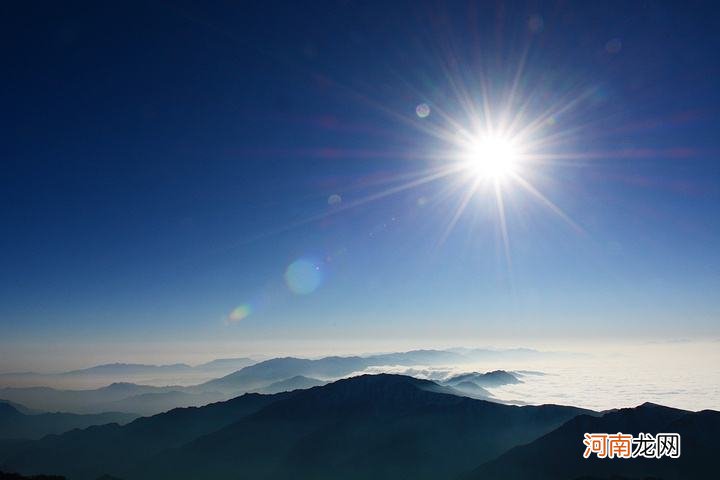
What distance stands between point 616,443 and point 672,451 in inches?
528

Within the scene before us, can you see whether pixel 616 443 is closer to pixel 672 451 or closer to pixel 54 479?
pixel 672 451

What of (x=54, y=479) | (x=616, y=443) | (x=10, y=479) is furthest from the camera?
(x=54, y=479)

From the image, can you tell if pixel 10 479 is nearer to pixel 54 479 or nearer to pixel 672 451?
pixel 54 479

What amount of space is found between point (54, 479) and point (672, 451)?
168 m

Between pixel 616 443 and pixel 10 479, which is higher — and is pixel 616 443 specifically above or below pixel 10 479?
above

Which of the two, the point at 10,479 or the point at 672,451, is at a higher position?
the point at 672,451

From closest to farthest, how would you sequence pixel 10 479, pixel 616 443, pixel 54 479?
pixel 616 443 → pixel 10 479 → pixel 54 479

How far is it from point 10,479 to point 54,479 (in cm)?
1203

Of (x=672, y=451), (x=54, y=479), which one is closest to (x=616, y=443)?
(x=672, y=451)

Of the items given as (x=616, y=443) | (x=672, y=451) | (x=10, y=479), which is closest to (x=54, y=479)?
(x=10, y=479)

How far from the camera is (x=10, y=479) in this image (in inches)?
4535

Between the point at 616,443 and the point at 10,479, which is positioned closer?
the point at 616,443

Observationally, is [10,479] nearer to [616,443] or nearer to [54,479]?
[54,479]

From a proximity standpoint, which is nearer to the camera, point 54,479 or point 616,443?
point 616,443
